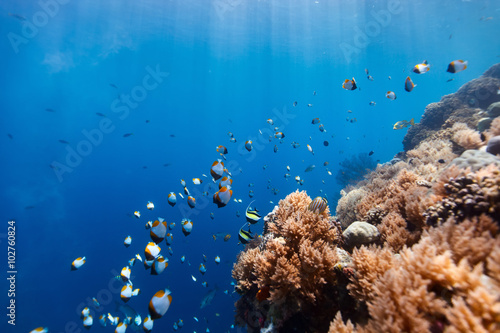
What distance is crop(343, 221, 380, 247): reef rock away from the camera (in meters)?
4.04

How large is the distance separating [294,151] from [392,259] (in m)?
84.3

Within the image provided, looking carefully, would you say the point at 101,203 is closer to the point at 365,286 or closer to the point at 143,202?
the point at 143,202

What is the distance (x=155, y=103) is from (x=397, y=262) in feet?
233

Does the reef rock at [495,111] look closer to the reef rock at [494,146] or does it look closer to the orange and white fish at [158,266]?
the reef rock at [494,146]

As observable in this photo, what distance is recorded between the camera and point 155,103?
63844 millimetres

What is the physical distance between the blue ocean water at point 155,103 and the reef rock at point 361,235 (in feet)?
39.6

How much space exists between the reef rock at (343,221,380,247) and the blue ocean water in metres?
12.1

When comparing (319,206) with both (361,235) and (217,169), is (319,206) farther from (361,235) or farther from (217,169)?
(217,169)

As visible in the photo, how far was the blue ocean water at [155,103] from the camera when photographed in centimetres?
3097

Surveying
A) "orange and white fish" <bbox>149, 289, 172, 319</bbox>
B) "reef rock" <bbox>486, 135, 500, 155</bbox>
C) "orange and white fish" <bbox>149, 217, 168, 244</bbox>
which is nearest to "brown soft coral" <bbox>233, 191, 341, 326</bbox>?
"orange and white fish" <bbox>149, 289, 172, 319</bbox>

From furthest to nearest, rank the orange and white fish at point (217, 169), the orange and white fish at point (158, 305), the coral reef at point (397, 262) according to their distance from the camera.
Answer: the orange and white fish at point (217, 169), the orange and white fish at point (158, 305), the coral reef at point (397, 262)

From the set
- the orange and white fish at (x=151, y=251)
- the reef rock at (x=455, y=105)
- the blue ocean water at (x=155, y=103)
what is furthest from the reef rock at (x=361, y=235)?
the blue ocean water at (x=155, y=103)

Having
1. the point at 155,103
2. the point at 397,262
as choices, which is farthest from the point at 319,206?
the point at 155,103

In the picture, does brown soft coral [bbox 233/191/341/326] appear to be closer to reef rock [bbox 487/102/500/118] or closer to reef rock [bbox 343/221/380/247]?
reef rock [bbox 343/221/380/247]
